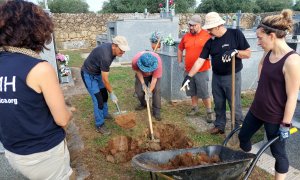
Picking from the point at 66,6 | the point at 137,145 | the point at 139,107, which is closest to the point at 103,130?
the point at 137,145

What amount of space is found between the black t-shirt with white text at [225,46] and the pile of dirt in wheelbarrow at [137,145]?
1.18 meters

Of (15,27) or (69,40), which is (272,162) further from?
(69,40)

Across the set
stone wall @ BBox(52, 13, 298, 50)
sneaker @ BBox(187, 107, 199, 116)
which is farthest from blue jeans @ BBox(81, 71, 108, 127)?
stone wall @ BBox(52, 13, 298, 50)

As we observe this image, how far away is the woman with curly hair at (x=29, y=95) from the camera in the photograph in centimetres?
148

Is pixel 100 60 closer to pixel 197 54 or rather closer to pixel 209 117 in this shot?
pixel 197 54

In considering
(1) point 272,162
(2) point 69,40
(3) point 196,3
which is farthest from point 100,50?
(3) point 196,3

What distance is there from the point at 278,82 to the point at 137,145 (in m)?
2.10

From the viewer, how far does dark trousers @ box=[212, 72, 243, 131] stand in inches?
153

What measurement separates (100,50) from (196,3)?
3646cm

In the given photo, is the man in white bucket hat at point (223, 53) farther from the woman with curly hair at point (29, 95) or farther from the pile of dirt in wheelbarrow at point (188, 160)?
the woman with curly hair at point (29, 95)

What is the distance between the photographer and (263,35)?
8.10ft

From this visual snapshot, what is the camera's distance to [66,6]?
134 ft

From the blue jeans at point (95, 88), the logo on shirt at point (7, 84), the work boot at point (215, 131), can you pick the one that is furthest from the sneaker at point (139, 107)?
the logo on shirt at point (7, 84)

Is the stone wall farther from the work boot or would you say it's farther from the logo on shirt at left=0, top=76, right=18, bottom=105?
the logo on shirt at left=0, top=76, right=18, bottom=105
